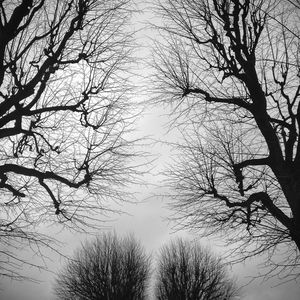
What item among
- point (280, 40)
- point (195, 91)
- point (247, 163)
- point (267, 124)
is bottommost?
point (247, 163)

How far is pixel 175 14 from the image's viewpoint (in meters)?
7.09

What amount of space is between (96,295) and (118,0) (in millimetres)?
19341

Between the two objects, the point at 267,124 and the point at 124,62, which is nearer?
the point at 267,124

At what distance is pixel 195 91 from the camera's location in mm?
6398

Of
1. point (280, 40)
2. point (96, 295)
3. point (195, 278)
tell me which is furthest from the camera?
point (195, 278)

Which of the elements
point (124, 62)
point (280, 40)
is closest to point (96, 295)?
point (124, 62)

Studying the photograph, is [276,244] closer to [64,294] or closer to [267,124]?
[267,124]

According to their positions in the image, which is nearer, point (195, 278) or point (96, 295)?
point (96, 295)

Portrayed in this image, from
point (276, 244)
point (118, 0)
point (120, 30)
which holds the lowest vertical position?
point (276, 244)

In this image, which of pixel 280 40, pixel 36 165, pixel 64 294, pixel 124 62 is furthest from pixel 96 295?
pixel 280 40

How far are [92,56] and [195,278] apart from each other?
65.2 feet

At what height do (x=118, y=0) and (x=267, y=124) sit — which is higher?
(x=118, y=0)

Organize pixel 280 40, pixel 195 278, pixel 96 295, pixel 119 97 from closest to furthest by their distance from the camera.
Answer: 1. pixel 280 40
2. pixel 119 97
3. pixel 96 295
4. pixel 195 278

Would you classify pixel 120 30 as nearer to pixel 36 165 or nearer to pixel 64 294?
pixel 36 165
